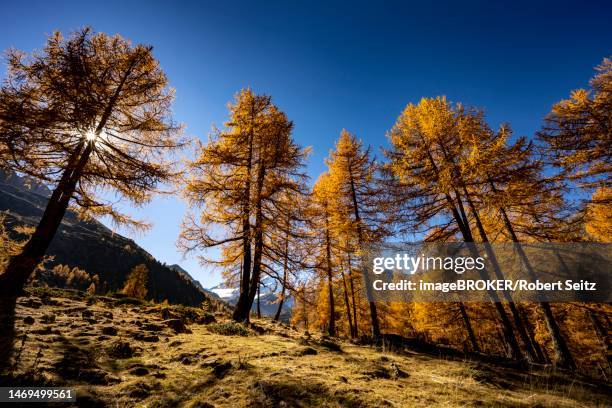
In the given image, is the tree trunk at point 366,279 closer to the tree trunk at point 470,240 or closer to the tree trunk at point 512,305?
the tree trunk at point 470,240

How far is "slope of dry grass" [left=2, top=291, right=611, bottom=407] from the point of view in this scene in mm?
2934

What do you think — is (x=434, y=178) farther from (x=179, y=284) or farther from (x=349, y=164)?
(x=179, y=284)

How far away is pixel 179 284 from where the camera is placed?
426ft

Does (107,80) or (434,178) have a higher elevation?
(107,80)

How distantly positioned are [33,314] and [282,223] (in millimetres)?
7132

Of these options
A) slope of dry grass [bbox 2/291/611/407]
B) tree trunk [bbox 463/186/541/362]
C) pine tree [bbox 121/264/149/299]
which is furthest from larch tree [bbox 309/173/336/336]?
pine tree [bbox 121/264/149/299]

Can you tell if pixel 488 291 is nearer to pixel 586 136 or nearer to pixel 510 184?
pixel 510 184

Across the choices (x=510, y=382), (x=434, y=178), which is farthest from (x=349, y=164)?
(x=510, y=382)

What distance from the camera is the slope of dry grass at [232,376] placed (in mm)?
2934

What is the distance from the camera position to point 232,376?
3527 mm

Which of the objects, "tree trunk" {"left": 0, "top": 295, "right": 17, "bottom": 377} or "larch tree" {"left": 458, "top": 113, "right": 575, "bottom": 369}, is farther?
"larch tree" {"left": 458, "top": 113, "right": 575, "bottom": 369}

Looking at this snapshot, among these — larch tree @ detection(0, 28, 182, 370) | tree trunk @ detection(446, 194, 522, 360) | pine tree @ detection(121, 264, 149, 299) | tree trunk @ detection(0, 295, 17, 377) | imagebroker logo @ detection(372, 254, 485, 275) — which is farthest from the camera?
pine tree @ detection(121, 264, 149, 299)

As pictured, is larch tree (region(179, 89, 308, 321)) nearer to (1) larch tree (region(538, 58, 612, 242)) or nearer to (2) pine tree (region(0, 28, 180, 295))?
(2) pine tree (region(0, 28, 180, 295))

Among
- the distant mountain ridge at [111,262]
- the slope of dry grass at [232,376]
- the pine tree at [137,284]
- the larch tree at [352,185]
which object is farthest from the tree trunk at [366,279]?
the distant mountain ridge at [111,262]
